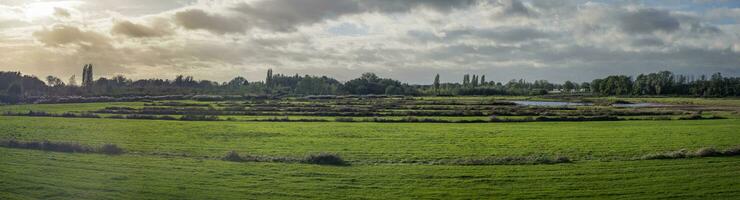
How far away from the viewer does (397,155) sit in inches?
1078

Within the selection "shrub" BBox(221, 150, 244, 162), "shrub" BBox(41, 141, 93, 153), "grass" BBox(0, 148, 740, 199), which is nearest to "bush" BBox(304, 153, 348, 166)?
"grass" BBox(0, 148, 740, 199)

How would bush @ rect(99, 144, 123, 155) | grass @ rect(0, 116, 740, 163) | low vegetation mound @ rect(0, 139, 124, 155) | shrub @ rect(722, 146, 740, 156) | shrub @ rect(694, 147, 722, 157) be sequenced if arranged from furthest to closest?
grass @ rect(0, 116, 740, 163)
low vegetation mound @ rect(0, 139, 124, 155)
bush @ rect(99, 144, 123, 155)
shrub @ rect(722, 146, 740, 156)
shrub @ rect(694, 147, 722, 157)

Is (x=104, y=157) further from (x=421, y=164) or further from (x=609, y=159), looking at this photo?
(x=609, y=159)

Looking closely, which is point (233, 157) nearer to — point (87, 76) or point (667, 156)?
point (667, 156)

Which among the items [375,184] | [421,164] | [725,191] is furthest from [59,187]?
[725,191]

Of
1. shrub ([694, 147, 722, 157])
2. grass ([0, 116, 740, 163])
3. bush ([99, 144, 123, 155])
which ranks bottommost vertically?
grass ([0, 116, 740, 163])

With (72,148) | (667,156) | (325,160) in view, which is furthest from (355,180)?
(72,148)

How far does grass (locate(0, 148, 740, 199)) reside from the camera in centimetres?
→ 1648

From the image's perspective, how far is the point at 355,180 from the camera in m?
19.2

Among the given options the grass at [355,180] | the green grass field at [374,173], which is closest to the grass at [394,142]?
the green grass field at [374,173]

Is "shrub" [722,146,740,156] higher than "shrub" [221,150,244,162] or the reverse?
higher

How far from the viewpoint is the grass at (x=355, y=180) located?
16484 mm

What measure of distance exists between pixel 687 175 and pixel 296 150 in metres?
19.1

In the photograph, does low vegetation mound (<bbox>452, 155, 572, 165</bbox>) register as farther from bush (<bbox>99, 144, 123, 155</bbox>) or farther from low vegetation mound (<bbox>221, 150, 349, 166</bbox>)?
bush (<bbox>99, 144, 123, 155</bbox>)
